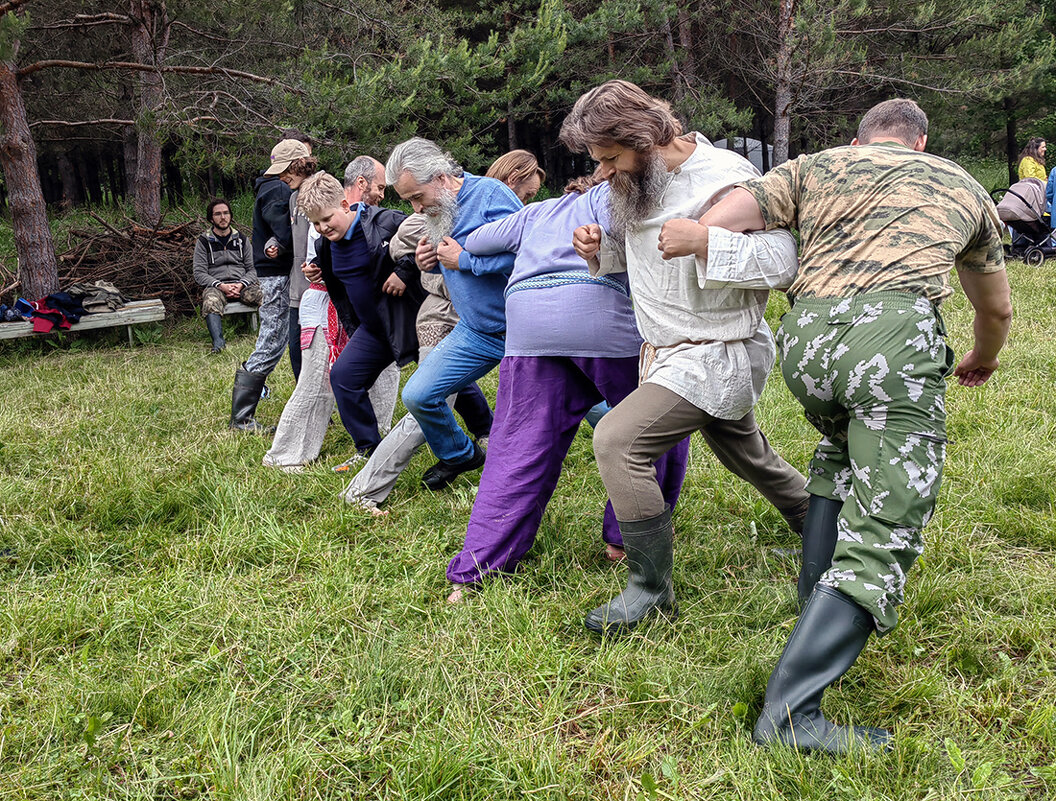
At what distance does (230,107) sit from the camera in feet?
32.2

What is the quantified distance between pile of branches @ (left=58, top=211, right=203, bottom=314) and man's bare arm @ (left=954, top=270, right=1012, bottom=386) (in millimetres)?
9516

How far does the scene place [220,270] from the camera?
9.38 m

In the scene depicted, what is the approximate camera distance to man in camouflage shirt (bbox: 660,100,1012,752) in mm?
2330

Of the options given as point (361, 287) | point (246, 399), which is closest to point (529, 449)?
point (361, 287)

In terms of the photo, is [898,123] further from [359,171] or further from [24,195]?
[24,195]

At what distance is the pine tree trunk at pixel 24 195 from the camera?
8867mm

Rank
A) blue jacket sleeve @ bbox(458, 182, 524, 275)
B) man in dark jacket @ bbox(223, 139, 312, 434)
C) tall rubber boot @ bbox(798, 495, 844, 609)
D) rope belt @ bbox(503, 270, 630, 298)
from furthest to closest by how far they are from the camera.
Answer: man in dark jacket @ bbox(223, 139, 312, 434), blue jacket sleeve @ bbox(458, 182, 524, 275), rope belt @ bbox(503, 270, 630, 298), tall rubber boot @ bbox(798, 495, 844, 609)

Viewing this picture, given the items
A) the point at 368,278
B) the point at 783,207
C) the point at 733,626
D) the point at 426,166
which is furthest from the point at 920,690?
the point at 368,278

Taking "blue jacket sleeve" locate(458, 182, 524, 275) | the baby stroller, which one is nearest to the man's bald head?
"blue jacket sleeve" locate(458, 182, 524, 275)

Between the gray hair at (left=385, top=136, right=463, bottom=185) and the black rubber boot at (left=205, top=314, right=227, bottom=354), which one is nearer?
the gray hair at (left=385, top=136, right=463, bottom=185)

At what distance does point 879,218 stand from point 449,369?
7.34ft

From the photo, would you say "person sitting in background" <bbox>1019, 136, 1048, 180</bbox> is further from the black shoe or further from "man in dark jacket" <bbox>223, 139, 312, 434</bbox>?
the black shoe

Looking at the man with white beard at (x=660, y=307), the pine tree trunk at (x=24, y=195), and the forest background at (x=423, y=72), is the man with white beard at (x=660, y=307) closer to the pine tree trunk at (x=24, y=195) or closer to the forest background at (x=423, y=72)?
the forest background at (x=423, y=72)

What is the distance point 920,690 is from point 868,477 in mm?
758
